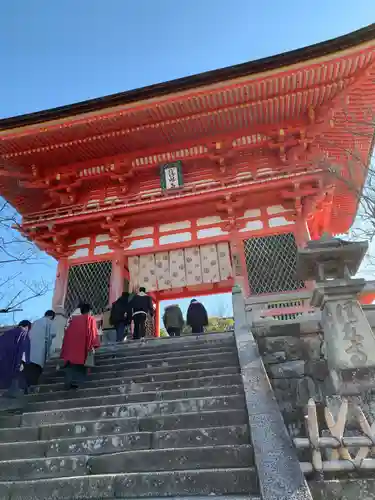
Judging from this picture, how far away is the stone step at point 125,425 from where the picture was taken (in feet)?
15.0

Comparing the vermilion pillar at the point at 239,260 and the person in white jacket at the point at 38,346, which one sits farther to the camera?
the vermilion pillar at the point at 239,260

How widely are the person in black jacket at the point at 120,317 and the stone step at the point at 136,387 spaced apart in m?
3.29

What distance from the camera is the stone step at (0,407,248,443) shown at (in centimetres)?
457

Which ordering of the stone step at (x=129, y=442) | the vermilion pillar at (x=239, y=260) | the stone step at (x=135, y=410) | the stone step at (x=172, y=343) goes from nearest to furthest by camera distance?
the stone step at (x=129, y=442)
the stone step at (x=135, y=410)
the stone step at (x=172, y=343)
the vermilion pillar at (x=239, y=260)

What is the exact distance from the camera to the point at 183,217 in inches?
489

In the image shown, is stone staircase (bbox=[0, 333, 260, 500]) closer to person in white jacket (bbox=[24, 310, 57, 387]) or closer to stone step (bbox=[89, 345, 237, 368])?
stone step (bbox=[89, 345, 237, 368])

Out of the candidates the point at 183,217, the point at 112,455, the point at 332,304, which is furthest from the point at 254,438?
the point at 183,217

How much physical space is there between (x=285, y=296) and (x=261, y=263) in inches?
141

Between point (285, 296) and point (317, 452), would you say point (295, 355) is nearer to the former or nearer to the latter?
point (285, 296)

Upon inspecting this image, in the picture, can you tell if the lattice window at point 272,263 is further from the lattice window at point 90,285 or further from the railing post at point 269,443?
the railing post at point 269,443

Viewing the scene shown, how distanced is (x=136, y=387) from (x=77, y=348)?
1.26m

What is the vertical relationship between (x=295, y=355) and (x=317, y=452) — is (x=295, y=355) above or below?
above

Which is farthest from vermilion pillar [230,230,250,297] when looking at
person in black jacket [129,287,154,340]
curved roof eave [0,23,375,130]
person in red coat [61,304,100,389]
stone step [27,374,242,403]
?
person in red coat [61,304,100,389]

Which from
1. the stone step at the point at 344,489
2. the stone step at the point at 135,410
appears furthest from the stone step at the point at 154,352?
the stone step at the point at 344,489
